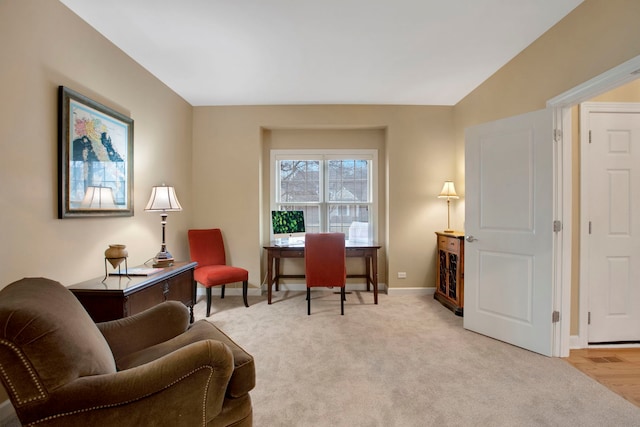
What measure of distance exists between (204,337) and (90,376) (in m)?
0.52

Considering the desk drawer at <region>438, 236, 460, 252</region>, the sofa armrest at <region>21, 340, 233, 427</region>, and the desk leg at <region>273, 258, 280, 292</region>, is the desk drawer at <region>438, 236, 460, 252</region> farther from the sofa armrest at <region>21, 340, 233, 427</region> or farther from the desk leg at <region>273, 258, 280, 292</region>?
the sofa armrest at <region>21, 340, 233, 427</region>

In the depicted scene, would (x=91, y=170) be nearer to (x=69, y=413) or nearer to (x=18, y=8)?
(x=18, y=8)

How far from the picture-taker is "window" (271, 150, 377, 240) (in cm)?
440

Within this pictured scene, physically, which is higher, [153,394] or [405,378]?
[153,394]

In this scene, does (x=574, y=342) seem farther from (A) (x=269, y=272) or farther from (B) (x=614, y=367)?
(A) (x=269, y=272)

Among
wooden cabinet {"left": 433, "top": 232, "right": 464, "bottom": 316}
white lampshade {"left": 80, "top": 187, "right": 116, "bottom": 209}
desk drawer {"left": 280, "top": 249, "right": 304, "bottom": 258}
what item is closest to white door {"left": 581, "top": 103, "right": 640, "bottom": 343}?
wooden cabinet {"left": 433, "top": 232, "right": 464, "bottom": 316}

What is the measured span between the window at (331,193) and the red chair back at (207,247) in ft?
3.15

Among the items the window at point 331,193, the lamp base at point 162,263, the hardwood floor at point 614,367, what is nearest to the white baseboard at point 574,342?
the hardwood floor at point 614,367

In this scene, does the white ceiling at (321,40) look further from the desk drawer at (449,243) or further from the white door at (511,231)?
the desk drawer at (449,243)

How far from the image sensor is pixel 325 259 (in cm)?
335

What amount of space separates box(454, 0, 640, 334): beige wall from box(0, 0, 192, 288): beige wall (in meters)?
3.64

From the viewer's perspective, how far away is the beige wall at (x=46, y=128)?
1.67m

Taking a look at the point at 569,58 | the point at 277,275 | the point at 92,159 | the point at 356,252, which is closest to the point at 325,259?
the point at 356,252

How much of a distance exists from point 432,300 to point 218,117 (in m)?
3.82
